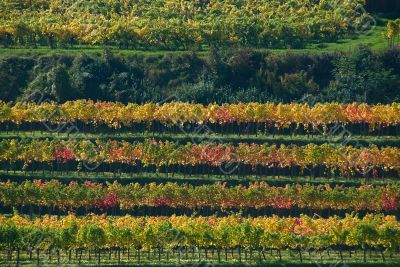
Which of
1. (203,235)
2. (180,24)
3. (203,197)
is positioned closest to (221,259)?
(203,235)

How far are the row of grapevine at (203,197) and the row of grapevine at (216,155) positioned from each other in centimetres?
512

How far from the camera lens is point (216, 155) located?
114375 mm

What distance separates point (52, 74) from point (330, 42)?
40.9m

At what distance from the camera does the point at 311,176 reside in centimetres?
11438

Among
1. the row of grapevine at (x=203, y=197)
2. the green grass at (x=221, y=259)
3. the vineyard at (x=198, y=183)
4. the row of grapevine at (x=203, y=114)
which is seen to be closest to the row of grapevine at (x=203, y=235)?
the vineyard at (x=198, y=183)

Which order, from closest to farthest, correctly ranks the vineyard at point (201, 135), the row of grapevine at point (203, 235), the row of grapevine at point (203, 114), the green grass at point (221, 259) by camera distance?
the row of grapevine at point (203, 235) → the green grass at point (221, 259) → the vineyard at point (201, 135) → the row of grapevine at point (203, 114)

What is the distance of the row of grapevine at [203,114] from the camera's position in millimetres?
121125

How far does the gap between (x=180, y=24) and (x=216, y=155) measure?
4027cm

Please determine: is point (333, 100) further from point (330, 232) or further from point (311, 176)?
point (330, 232)

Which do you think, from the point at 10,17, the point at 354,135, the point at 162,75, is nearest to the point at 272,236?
the point at 354,135

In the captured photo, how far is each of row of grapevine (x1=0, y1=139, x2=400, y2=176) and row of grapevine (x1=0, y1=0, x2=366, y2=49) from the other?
33.9 metres

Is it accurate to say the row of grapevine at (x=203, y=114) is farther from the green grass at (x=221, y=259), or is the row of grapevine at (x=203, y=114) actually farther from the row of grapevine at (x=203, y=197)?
the green grass at (x=221, y=259)

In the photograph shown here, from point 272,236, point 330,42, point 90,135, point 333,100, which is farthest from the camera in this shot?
point 330,42

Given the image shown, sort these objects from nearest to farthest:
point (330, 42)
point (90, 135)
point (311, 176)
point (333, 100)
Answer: point (311, 176) → point (90, 135) → point (333, 100) → point (330, 42)
